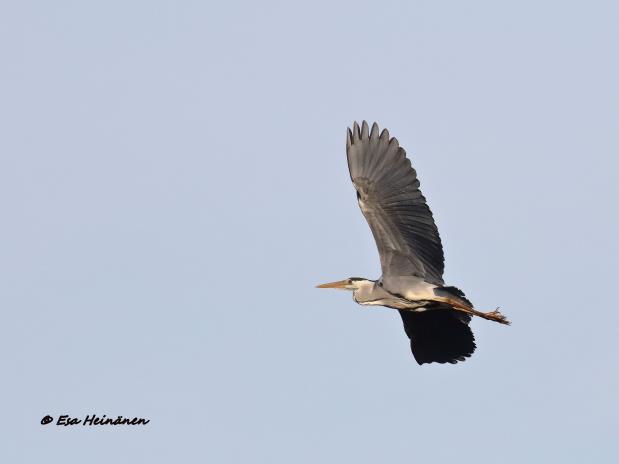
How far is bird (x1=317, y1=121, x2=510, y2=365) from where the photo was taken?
45.4 feet

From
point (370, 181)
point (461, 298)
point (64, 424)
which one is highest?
point (370, 181)

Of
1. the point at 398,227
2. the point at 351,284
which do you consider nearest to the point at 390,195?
the point at 398,227

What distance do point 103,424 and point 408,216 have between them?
4126 millimetres

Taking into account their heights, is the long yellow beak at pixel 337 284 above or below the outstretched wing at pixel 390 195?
below

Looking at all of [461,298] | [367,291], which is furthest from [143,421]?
[461,298]

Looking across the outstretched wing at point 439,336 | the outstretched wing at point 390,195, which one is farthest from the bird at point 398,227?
the outstretched wing at point 439,336

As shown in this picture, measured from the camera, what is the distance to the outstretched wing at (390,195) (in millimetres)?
13836

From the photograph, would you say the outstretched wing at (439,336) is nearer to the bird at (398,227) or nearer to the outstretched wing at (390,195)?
the bird at (398,227)

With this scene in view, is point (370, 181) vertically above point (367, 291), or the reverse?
point (370, 181)

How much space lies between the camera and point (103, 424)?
14.5 meters

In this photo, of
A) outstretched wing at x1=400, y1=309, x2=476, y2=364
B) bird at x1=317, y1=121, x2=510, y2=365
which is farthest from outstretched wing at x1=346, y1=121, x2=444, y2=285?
outstretched wing at x1=400, y1=309, x2=476, y2=364

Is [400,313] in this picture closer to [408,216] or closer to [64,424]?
[408,216]

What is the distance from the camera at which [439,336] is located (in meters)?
14.9

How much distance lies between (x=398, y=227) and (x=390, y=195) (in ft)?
1.20
